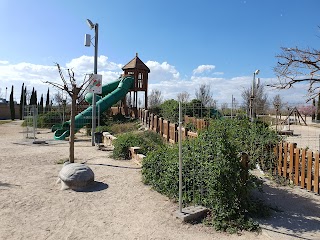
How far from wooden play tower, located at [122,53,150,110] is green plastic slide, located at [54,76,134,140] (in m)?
0.93

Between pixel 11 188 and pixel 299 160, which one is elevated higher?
pixel 299 160

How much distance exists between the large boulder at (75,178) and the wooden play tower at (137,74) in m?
16.3

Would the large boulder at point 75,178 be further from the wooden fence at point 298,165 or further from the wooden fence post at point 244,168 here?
the wooden fence at point 298,165

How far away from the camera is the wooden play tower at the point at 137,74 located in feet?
74.8

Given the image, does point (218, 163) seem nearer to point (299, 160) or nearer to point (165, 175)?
point (165, 175)

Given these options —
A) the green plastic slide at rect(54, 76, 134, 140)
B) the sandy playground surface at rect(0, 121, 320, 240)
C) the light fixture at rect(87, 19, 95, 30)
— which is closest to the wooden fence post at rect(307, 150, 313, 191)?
the sandy playground surface at rect(0, 121, 320, 240)

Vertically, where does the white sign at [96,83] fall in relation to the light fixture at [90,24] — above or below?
below

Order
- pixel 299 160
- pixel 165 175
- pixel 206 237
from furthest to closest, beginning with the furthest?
1. pixel 299 160
2. pixel 165 175
3. pixel 206 237

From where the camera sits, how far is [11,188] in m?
6.16

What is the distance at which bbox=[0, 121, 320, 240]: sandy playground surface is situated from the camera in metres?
4.13

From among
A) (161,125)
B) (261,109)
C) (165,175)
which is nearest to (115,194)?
(165,175)

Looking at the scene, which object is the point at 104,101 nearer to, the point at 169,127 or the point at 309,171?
the point at 169,127

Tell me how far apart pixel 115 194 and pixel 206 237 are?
2479 mm

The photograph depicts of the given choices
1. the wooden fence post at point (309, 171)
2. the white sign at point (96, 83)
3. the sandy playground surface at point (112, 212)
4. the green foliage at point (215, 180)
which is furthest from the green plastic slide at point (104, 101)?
the wooden fence post at point (309, 171)
